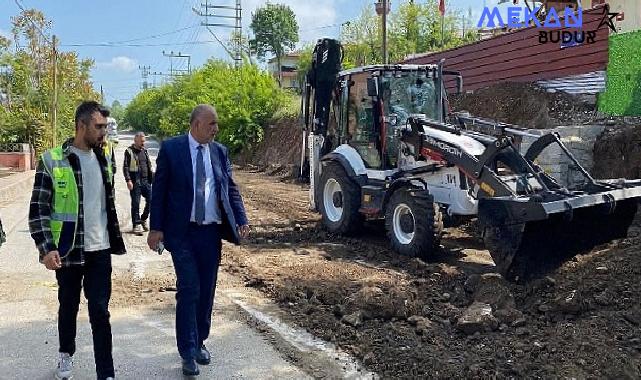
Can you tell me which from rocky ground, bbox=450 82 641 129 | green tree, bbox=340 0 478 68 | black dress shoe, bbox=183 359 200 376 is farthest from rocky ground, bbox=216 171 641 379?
green tree, bbox=340 0 478 68

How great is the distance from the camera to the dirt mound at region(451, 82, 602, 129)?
13344 millimetres

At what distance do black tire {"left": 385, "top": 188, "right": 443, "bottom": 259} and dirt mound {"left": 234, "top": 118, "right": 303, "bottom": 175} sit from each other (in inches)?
649

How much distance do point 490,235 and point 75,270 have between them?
421cm

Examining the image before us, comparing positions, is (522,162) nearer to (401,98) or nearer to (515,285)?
(515,285)

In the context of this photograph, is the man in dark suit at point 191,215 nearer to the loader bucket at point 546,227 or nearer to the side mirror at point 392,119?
the loader bucket at point 546,227

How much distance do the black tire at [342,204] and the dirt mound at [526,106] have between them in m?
5.49

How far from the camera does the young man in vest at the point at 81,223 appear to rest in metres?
4.08

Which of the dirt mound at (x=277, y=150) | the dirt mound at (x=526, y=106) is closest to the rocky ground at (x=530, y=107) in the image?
the dirt mound at (x=526, y=106)

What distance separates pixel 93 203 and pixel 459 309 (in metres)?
3.43

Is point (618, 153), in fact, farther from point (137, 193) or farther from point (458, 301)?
point (137, 193)

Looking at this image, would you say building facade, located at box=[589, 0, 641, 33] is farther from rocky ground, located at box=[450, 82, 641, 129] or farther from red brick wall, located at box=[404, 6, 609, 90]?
rocky ground, located at box=[450, 82, 641, 129]

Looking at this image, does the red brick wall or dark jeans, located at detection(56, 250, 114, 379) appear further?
the red brick wall

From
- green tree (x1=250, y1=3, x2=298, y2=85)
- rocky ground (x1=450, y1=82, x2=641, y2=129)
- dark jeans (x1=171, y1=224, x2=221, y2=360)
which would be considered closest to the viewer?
dark jeans (x1=171, y1=224, x2=221, y2=360)

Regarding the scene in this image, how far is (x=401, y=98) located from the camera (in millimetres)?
9242
